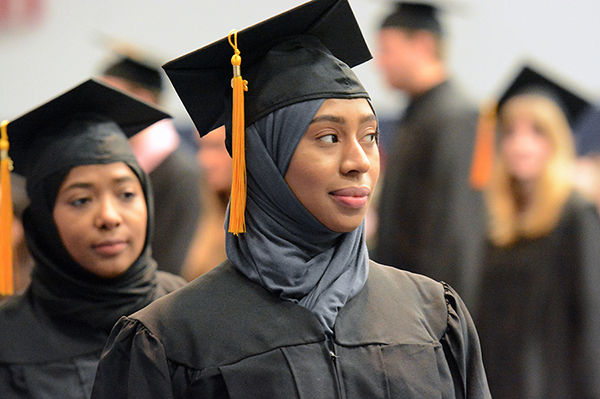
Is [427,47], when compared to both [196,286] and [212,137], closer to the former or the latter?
[212,137]

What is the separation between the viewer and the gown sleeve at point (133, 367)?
6.62ft

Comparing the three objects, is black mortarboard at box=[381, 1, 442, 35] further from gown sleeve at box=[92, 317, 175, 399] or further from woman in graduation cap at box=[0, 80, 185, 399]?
gown sleeve at box=[92, 317, 175, 399]

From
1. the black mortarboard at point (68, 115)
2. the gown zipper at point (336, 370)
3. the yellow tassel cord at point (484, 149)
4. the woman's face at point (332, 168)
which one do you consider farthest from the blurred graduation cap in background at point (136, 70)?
the gown zipper at point (336, 370)

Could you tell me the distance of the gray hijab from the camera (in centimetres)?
207

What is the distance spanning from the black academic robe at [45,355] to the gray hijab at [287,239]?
996mm

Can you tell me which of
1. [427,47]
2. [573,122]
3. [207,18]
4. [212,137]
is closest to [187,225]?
[212,137]

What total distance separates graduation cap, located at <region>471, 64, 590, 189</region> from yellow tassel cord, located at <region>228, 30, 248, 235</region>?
383 centimetres

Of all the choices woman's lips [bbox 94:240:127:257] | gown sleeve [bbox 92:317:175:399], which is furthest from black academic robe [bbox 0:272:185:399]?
gown sleeve [bbox 92:317:175:399]

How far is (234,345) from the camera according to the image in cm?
204

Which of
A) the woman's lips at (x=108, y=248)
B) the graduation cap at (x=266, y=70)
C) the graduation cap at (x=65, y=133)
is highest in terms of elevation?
the graduation cap at (x=266, y=70)

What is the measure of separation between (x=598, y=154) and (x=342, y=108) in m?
6.51

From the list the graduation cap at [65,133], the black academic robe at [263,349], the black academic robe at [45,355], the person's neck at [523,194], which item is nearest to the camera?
the black academic robe at [263,349]

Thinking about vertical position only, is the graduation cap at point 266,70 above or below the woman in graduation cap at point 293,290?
above

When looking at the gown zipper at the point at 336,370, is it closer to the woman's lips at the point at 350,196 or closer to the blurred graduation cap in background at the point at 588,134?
the woman's lips at the point at 350,196
